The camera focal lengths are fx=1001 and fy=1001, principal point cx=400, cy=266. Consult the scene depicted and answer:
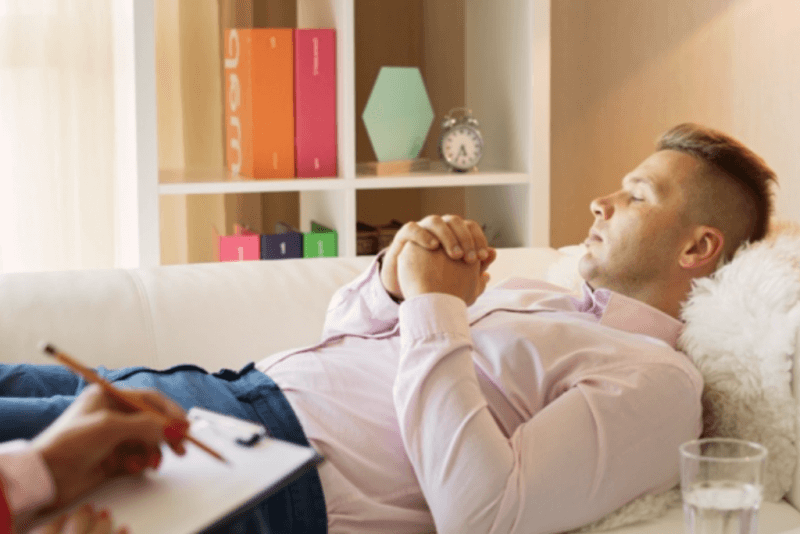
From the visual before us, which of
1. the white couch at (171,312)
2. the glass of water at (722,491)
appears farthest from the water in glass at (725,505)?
the white couch at (171,312)

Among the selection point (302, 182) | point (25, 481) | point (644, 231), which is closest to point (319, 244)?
point (302, 182)

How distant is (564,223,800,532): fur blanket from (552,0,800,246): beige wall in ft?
2.60

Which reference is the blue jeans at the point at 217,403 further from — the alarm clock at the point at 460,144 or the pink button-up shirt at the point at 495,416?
the alarm clock at the point at 460,144

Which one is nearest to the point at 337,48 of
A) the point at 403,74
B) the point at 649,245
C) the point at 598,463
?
the point at 403,74

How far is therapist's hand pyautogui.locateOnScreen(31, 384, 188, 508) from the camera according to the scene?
705 millimetres

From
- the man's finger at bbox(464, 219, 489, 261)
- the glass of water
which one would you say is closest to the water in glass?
the glass of water

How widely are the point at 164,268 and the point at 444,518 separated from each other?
0.95 metres

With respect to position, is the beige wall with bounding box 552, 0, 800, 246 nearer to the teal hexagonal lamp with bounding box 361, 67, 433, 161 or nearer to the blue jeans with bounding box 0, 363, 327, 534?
the teal hexagonal lamp with bounding box 361, 67, 433, 161

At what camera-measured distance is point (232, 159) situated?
252 centimetres

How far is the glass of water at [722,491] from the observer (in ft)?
2.88

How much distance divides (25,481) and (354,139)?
70.7 inches

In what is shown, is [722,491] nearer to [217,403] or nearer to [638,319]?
[638,319]

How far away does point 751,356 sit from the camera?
53.3 inches

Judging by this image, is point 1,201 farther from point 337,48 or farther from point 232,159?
point 337,48
